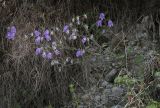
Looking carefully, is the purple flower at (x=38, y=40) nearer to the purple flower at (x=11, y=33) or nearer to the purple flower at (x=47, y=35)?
the purple flower at (x=47, y=35)

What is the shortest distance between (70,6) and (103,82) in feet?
2.54

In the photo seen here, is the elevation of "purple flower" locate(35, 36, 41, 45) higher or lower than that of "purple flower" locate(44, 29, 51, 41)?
lower

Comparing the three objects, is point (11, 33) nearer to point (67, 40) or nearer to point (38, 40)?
point (38, 40)

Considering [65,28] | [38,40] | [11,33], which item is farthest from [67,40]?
[11,33]

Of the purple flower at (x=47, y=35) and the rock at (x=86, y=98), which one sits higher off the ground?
the purple flower at (x=47, y=35)

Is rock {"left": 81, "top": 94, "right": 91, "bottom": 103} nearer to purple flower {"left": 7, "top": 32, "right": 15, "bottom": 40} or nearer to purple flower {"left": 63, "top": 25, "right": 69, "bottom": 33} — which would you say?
purple flower {"left": 63, "top": 25, "right": 69, "bottom": 33}

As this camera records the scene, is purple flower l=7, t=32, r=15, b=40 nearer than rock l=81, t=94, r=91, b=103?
No

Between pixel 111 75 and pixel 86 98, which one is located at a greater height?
pixel 111 75

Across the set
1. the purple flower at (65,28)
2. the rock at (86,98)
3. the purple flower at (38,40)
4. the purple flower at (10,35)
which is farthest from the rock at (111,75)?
the purple flower at (10,35)

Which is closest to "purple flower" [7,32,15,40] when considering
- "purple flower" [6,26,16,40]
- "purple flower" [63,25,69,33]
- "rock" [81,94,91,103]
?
"purple flower" [6,26,16,40]

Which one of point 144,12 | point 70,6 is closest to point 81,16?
point 70,6

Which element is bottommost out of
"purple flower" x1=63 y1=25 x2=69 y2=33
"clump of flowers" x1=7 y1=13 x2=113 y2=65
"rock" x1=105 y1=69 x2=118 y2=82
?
"rock" x1=105 y1=69 x2=118 y2=82

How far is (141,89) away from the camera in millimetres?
2955

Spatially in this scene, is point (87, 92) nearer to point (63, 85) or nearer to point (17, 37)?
point (63, 85)
